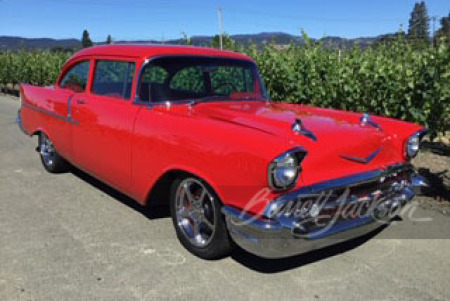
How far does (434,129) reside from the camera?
6926mm

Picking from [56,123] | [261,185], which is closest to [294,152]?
[261,185]

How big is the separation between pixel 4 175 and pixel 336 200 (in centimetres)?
472

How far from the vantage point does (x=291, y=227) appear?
9.39 feet

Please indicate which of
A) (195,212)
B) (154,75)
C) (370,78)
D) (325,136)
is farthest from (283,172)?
(370,78)

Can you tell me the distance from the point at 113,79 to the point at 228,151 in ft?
6.54

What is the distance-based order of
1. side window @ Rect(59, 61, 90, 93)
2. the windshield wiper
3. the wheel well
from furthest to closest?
side window @ Rect(59, 61, 90, 93)
the windshield wiper
the wheel well

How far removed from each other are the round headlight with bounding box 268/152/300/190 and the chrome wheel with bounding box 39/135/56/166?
397cm

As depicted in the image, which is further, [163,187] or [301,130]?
[163,187]

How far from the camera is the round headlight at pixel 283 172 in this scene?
2.82 metres

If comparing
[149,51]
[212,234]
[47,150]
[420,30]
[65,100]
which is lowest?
[212,234]

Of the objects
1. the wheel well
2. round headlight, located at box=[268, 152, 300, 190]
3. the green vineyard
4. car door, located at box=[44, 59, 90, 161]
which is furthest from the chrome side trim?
the green vineyard

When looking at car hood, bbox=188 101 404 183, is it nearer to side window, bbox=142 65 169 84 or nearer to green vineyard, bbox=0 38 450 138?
side window, bbox=142 65 169 84

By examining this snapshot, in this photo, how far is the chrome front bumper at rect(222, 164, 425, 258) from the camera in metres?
2.85

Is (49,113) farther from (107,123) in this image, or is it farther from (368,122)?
(368,122)
